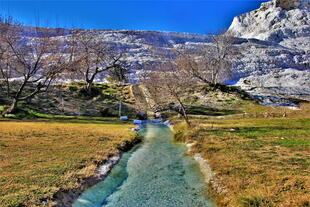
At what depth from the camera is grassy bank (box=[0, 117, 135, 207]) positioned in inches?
446

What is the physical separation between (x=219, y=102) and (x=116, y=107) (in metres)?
33.3

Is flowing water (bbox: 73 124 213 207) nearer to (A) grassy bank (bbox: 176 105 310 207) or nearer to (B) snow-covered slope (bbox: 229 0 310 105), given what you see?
(A) grassy bank (bbox: 176 105 310 207)

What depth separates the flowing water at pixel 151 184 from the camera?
41.3 ft

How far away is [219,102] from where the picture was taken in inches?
2901

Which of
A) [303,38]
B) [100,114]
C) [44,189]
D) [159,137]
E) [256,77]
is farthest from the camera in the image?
[303,38]

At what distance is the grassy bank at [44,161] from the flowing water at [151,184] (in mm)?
1543

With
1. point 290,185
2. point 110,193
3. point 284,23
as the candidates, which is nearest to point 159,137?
point 110,193

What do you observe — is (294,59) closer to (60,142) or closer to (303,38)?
(303,38)

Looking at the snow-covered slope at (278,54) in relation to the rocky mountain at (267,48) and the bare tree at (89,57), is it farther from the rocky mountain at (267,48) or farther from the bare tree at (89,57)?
the bare tree at (89,57)

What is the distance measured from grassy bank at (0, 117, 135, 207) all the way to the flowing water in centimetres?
154

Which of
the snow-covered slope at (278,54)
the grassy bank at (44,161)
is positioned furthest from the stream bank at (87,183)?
the snow-covered slope at (278,54)

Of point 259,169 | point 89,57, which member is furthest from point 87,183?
point 89,57

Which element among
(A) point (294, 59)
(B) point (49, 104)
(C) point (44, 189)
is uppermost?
(A) point (294, 59)

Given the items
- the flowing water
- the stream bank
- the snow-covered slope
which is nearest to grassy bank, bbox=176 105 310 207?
the flowing water
